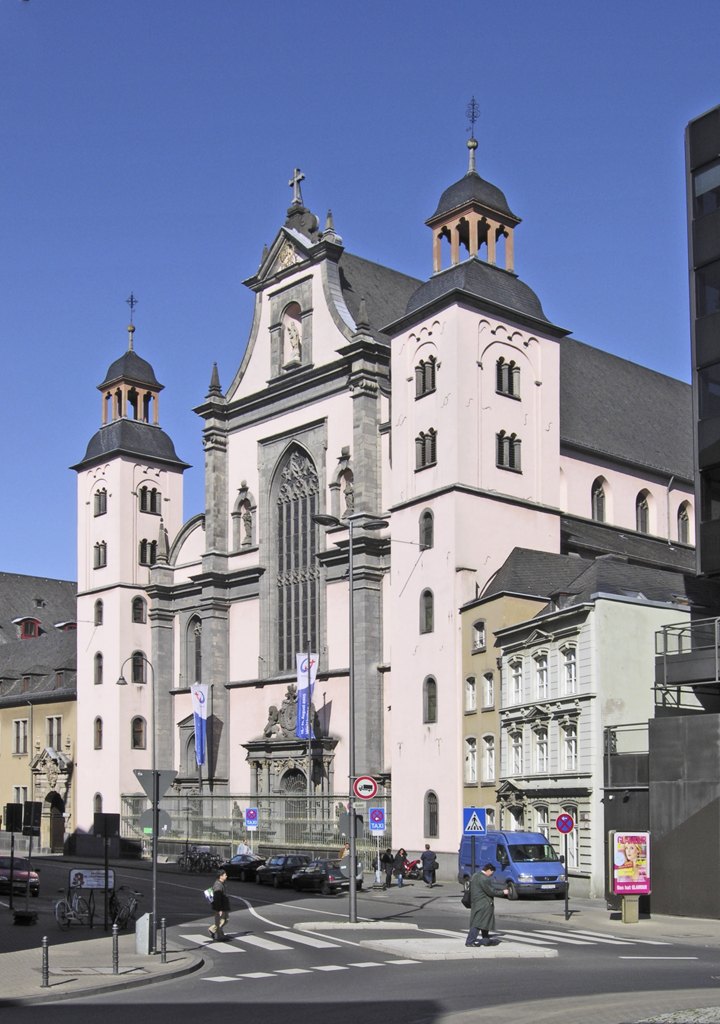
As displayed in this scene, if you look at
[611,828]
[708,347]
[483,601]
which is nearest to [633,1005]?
[611,828]

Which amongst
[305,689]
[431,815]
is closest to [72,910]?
[431,815]

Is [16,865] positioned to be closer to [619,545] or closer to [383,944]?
[383,944]

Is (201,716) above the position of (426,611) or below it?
below

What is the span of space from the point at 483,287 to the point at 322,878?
957 inches

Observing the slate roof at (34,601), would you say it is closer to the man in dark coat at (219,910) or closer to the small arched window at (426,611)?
the small arched window at (426,611)

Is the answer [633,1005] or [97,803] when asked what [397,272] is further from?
[633,1005]

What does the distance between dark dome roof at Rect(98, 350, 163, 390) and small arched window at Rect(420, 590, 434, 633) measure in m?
31.7

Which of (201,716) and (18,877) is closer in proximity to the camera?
(18,877)

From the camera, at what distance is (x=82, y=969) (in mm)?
23562

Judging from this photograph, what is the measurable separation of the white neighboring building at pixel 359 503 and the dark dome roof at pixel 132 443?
16cm

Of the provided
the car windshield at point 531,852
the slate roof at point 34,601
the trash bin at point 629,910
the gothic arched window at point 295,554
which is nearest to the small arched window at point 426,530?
the gothic arched window at point 295,554

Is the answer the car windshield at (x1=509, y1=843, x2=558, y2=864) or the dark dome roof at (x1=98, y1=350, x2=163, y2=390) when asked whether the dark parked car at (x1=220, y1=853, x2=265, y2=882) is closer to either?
the car windshield at (x1=509, y1=843, x2=558, y2=864)

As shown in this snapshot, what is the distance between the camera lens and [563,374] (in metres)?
69.2

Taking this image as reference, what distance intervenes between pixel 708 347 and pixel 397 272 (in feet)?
105
